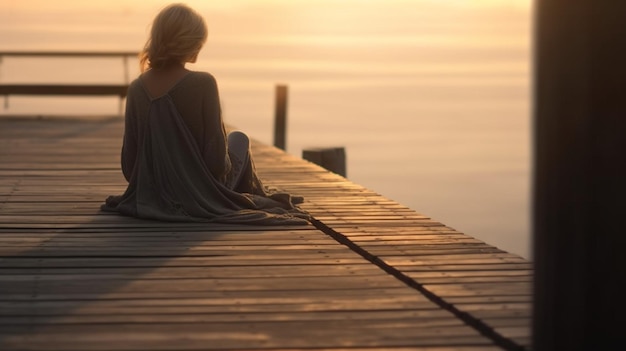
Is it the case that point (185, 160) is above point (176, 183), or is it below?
above

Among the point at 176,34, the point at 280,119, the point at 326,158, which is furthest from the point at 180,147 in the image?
the point at 280,119

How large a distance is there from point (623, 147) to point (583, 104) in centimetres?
14

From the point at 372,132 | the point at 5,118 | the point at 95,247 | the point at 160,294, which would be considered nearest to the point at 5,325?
the point at 160,294

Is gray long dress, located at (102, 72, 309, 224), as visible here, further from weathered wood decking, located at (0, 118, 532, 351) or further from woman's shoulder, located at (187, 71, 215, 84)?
weathered wood decking, located at (0, 118, 532, 351)

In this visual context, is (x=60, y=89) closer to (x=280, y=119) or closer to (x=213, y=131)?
(x=280, y=119)

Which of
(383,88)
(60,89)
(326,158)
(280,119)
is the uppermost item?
(60,89)

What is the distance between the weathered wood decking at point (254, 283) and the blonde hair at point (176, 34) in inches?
30.7

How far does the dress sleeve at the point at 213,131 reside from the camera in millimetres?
6266

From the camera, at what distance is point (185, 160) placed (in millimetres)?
6344

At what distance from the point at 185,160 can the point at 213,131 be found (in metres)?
0.20

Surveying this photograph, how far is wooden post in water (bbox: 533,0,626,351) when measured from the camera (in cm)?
325

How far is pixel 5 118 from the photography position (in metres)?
14.0

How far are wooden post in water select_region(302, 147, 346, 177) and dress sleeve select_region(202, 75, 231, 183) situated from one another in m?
3.81

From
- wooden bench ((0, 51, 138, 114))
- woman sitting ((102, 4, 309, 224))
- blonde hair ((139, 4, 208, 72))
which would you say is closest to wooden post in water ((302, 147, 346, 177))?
woman sitting ((102, 4, 309, 224))
